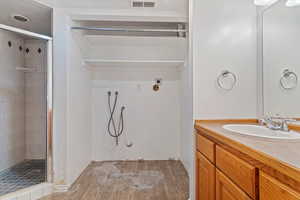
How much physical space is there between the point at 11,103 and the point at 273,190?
3.59 meters

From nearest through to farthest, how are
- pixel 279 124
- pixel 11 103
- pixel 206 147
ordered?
pixel 279 124
pixel 206 147
pixel 11 103

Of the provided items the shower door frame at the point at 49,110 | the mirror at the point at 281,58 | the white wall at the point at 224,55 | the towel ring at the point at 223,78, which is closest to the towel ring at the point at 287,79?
the mirror at the point at 281,58

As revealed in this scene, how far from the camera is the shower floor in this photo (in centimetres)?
244

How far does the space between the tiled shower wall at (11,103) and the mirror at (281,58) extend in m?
3.22

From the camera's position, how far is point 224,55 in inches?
79.8

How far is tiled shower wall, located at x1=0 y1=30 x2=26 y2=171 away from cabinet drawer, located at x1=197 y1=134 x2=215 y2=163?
2.87 m

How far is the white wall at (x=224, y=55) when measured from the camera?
6.61ft

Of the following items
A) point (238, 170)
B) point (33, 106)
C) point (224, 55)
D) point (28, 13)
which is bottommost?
point (238, 170)

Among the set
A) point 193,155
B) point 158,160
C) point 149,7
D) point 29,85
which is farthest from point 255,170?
point 29,85

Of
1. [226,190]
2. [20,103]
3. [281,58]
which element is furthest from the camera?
[20,103]

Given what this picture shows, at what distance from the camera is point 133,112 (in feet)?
12.6

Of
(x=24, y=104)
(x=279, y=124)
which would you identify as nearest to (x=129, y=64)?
(x=24, y=104)

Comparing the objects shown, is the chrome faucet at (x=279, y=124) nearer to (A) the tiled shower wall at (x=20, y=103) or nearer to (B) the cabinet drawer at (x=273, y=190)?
(B) the cabinet drawer at (x=273, y=190)

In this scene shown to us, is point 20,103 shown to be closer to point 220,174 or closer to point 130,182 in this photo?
point 130,182
